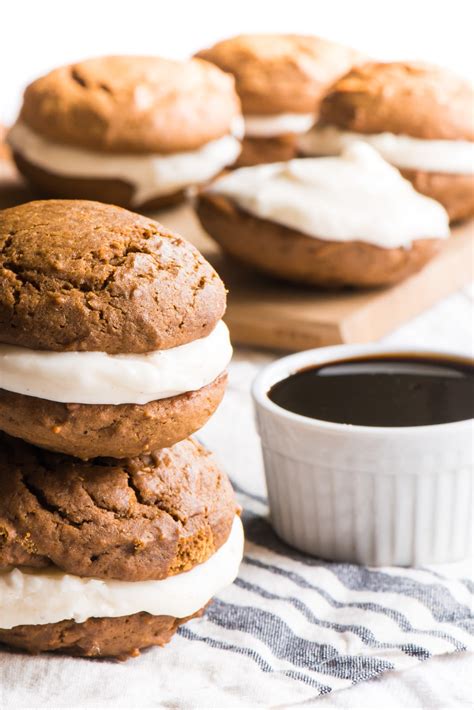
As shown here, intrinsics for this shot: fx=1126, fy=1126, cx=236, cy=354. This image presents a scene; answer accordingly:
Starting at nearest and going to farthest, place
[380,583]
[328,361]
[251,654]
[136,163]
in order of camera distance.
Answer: [251,654], [380,583], [328,361], [136,163]

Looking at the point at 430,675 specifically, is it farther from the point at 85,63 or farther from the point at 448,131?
the point at 85,63

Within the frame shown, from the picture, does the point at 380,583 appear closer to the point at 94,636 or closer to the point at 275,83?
the point at 94,636

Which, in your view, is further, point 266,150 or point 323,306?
point 266,150

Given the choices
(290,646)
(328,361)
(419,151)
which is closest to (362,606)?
(290,646)

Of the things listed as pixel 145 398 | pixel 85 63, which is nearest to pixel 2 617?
pixel 145 398

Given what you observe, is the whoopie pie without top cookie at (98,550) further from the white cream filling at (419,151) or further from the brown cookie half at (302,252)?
the white cream filling at (419,151)

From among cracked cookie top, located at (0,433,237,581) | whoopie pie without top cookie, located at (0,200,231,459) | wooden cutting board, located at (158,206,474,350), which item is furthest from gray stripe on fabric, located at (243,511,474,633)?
wooden cutting board, located at (158,206,474,350)

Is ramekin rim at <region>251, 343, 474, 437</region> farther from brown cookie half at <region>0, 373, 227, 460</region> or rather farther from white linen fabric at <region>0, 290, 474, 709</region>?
brown cookie half at <region>0, 373, 227, 460</region>
